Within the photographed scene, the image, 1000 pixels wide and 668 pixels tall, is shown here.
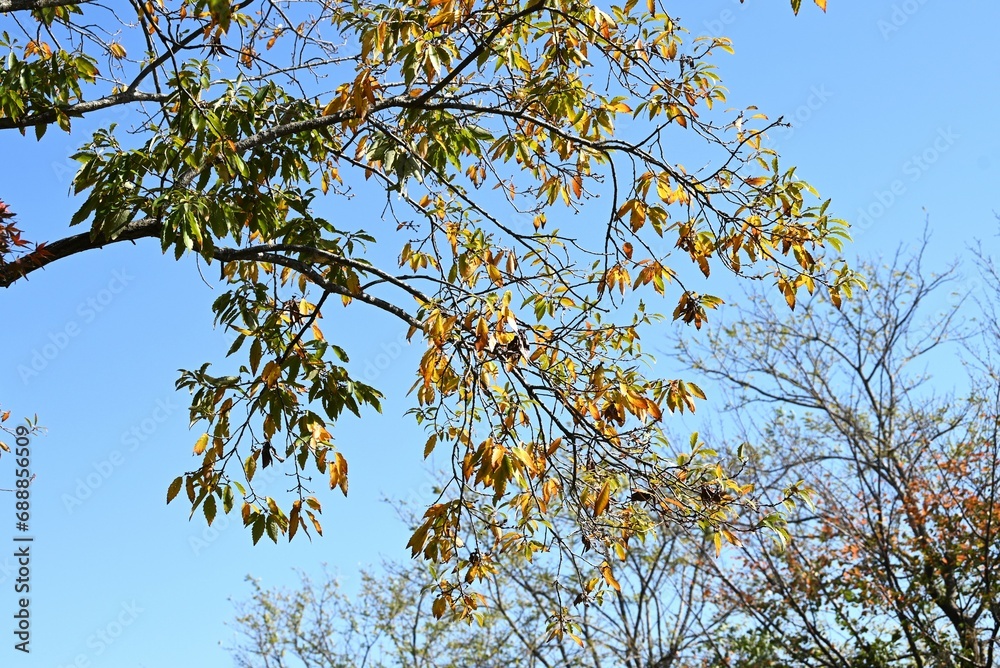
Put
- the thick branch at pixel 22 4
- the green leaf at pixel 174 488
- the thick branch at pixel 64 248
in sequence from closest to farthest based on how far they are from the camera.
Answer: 1. the green leaf at pixel 174 488
2. the thick branch at pixel 64 248
3. the thick branch at pixel 22 4

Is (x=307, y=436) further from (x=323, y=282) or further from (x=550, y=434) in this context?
(x=550, y=434)

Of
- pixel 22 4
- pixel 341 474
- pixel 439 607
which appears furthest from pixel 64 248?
pixel 439 607

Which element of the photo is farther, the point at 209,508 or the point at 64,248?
the point at 64,248

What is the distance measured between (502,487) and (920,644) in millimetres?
8285

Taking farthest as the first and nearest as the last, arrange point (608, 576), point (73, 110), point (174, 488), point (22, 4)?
1. point (73, 110)
2. point (22, 4)
3. point (608, 576)
4. point (174, 488)

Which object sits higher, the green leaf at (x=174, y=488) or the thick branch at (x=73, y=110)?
the thick branch at (x=73, y=110)

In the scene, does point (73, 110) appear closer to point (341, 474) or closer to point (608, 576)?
point (341, 474)

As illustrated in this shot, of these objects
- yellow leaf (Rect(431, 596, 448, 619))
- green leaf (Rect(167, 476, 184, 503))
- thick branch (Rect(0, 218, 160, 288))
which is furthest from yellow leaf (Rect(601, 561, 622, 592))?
thick branch (Rect(0, 218, 160, 288))

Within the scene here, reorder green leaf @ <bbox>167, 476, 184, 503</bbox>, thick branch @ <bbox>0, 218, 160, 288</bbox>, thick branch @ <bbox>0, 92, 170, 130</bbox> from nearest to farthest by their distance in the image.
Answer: green leaf @ <bbox>167, 476, 184, 503</bbox> → thick branch @ <bbox>0, 218, 160, 288</bbox> → thick branch @ <bbox>0, 92, 170, 130</bbox>

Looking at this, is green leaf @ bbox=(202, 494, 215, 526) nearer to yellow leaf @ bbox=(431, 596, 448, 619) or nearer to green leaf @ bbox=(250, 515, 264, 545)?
green leaf @ bbox=(250, 515, 264, 545)

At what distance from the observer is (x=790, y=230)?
372cm

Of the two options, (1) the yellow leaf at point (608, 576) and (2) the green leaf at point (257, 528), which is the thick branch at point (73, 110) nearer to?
(2) the green leaf at point (257, 528)

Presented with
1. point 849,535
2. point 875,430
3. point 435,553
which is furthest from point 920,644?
point 435,553

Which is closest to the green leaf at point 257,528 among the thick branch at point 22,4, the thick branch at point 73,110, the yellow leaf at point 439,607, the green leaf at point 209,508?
the green leaf at point 209,508
